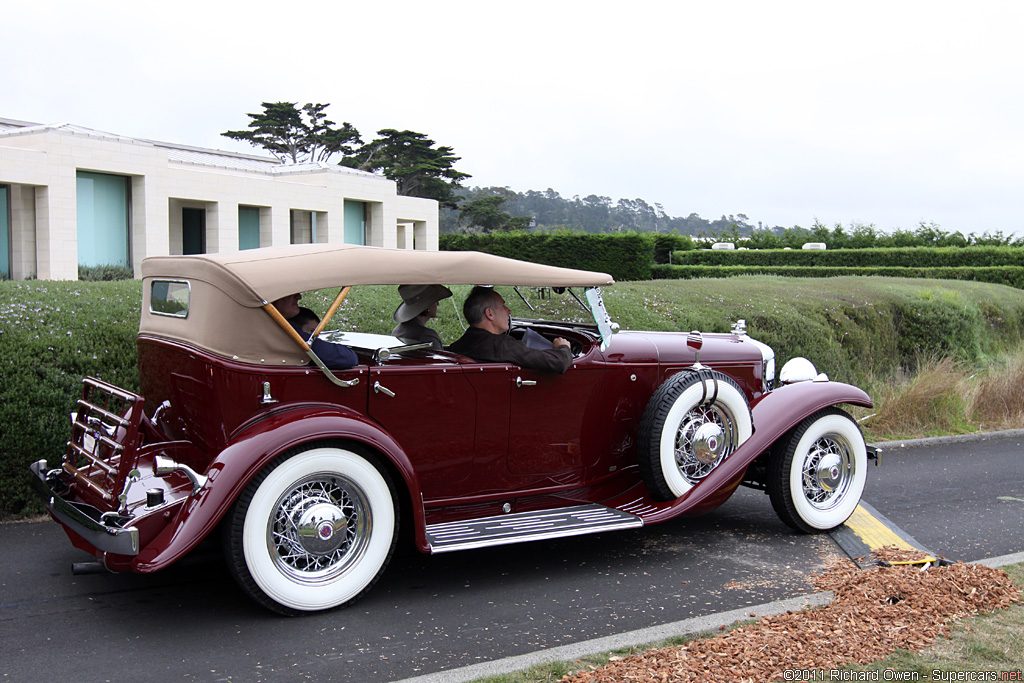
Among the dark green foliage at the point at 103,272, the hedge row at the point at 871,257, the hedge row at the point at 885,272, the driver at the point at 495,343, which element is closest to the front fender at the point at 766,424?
the driver at the point at 495,343

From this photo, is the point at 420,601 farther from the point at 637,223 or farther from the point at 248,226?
the point at 637,223

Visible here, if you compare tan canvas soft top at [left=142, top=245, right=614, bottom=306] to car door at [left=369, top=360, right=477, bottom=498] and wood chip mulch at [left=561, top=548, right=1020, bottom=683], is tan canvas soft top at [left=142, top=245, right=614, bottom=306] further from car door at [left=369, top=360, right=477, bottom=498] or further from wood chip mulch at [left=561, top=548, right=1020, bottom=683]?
wood chip mulch at [left=561, top=548, right=1020, bottom=683]

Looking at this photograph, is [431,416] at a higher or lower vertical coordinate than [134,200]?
lower

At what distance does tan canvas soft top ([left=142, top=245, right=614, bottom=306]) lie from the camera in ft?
13.7

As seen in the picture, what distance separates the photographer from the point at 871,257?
29953 mm

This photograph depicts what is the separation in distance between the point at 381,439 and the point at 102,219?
24.7m

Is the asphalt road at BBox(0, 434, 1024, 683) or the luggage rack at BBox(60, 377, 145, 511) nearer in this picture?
the asphalt road at BBox(0, 434, 1024, 683)

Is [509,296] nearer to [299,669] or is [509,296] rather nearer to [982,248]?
[299,669]

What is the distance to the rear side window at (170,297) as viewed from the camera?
455 cm

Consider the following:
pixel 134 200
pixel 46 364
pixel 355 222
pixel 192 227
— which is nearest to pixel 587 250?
pixel 355 222

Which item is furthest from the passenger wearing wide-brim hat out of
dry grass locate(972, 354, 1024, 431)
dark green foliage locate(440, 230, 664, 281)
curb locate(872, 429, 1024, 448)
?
dark green foliage locate(440, 230, 664, 281)

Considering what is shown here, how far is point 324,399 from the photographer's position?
4301 mm

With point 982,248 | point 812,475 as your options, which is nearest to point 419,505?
point 812,475

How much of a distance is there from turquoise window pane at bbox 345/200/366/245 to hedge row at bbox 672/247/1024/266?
1314 centimetres
